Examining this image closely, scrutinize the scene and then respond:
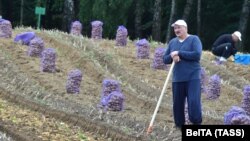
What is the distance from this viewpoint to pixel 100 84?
41.1 feet

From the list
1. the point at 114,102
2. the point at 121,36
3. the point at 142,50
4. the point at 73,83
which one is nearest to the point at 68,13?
the point at 121,36

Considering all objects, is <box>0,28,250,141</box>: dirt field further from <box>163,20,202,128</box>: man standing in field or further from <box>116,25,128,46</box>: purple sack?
<box>163,20,202,128</box>: man standing in field

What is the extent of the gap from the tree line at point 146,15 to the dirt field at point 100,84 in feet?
42.3

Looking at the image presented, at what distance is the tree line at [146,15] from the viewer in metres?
30.0

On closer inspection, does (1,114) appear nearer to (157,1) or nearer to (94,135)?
(94,135)

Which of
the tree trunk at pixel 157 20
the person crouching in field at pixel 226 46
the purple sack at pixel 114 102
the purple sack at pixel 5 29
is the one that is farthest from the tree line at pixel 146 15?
the purple sack at pixel 114 102

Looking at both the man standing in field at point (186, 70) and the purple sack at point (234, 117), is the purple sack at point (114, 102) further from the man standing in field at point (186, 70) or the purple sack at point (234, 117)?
the purple sack at point (234, 117)

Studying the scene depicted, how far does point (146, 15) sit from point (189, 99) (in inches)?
1154

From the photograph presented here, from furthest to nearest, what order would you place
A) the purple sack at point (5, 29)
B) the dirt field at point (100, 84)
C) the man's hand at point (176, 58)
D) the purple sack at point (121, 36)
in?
the purple sack at point (121, 36)
the purple sack at point (5, 29)
the dirt field at point (100, 84)
the man's hand at point (176, 58)

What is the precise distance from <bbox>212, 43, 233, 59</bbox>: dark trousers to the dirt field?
0.29 metres

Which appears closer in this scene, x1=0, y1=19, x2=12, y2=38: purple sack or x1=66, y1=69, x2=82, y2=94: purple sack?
x1=66, y1=69, x2=82, y2=94: purple sack

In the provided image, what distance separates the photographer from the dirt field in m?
8.91

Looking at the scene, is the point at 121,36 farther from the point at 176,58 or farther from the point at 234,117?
the point at 234,117

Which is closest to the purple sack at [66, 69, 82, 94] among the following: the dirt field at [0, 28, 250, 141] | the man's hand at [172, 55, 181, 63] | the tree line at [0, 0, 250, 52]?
the dirt field at [0, 28, 250, 141]
